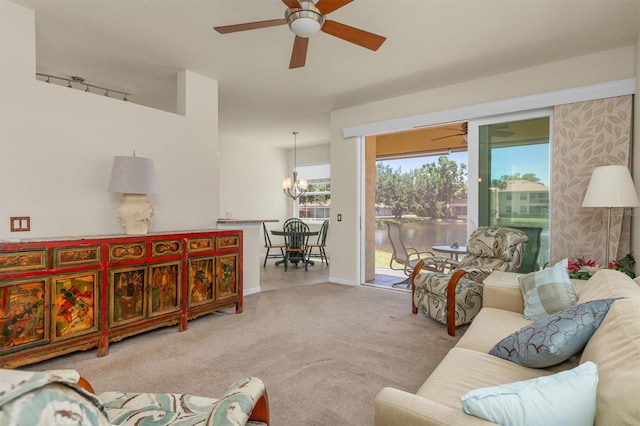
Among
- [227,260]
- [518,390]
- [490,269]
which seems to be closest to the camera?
[518,390]

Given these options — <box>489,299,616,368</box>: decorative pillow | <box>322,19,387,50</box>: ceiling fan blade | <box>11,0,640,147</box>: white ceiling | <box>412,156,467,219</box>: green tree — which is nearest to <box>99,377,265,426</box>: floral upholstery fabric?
<box>489,299,616,368</box>: decorative pillow

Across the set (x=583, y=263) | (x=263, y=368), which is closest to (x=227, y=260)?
(x=263, y=368)

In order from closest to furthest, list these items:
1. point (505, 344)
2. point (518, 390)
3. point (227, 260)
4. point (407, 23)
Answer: point (518, 390) → point (505, 344) → point (407, 23) → point (227, 260)

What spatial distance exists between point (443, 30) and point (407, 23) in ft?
1.18

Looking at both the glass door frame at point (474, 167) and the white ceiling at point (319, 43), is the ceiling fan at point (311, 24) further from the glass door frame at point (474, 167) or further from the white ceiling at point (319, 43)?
the glass door frame at point (474, 167)

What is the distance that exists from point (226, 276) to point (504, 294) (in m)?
2.67

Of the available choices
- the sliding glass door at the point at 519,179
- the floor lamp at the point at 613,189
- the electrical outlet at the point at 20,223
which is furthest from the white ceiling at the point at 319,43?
the electrical outlet at the point at 20,223

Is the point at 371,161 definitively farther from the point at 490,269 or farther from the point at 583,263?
the point at 583,263

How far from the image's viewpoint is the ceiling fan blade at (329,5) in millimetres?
2034

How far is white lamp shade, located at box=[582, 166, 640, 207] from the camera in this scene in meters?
2.69

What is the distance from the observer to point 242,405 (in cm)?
103

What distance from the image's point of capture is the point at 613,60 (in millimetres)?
3295

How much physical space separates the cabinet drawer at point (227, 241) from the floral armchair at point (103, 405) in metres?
2.30

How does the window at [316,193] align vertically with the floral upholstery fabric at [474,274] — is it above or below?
above
